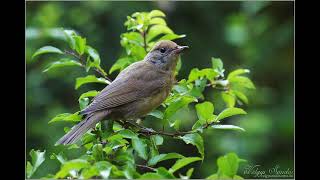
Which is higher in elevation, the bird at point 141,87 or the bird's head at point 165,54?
the bird's head at point 165,54

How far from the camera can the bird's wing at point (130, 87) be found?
4.98 m

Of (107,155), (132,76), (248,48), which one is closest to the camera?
(107,155)

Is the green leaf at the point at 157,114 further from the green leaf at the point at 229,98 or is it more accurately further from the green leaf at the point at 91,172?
the green leaf at the point at 91,172

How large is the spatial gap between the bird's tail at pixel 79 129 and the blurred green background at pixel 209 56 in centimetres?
238

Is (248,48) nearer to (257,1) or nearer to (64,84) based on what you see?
(257,1)

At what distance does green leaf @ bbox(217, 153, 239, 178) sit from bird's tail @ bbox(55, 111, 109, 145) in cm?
121

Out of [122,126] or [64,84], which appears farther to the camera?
[64,84]

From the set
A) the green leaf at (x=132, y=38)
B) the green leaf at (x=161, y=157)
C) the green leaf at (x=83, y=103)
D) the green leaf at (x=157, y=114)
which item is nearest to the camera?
the green leaf at (x=161, y=157)

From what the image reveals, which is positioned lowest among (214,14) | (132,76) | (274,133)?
(274,133)

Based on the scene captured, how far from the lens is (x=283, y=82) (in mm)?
7738

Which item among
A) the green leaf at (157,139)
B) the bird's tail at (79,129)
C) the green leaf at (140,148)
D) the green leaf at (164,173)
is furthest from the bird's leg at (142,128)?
the green leaf at (164,173)

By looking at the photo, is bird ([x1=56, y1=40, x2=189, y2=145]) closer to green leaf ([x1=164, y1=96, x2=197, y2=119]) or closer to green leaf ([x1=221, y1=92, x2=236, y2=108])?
green leaf ([x1=221, y1=92, x2=236, y2=108])

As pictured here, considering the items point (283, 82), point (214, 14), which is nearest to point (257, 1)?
point (214, 14)

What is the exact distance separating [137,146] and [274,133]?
3.74 meters
